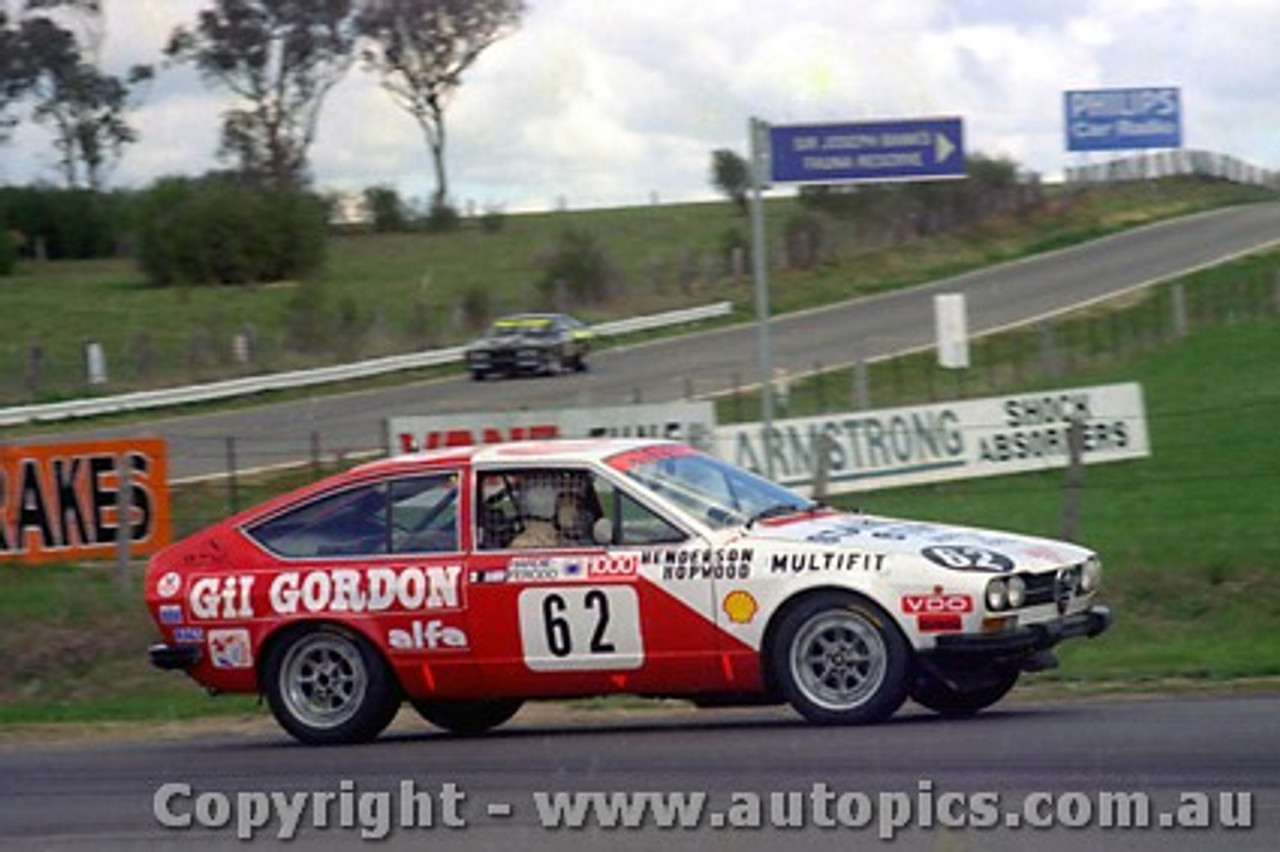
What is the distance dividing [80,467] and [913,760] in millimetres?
12047

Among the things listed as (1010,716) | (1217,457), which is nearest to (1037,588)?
(1010,716)

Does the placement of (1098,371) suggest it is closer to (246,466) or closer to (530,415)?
(246,466)

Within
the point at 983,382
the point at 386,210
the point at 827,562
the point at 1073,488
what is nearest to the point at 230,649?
the point at 827,562

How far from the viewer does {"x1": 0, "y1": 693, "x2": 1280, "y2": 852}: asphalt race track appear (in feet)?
29.0

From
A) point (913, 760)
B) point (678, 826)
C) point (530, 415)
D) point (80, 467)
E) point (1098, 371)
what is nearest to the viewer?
point (678, 826)

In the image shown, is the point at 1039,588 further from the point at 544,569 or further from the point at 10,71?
the point at 10,71

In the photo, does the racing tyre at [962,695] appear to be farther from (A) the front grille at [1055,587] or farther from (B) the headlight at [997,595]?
(B) the headlight at [997,595]

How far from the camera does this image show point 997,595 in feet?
37.0

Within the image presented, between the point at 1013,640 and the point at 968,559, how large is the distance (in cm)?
45

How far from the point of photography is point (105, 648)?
17.6 m

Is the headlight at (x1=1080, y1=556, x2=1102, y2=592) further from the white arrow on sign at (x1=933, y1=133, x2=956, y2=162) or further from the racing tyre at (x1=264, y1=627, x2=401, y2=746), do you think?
the white arrow on sign at (x1=933, y1=133, x2=956, y2=162)

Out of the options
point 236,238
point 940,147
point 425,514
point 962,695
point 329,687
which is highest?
point 236,238

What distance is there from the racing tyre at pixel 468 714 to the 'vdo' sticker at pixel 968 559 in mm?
2689

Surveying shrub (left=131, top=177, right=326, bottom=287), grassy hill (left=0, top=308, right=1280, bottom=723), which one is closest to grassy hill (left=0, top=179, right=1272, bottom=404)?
shrub (left=131, top=177, right=326, bottom=287)
